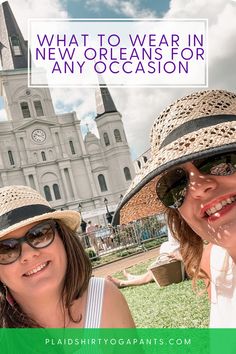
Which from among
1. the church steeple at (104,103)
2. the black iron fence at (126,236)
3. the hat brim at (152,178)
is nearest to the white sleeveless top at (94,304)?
the hat brim at (152,178)

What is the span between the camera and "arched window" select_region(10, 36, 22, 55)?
3506 cm

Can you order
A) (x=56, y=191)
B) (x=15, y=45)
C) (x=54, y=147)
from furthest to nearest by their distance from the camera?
(x=15, y=45)
(x=54, y=147)
(x=56, y=191)

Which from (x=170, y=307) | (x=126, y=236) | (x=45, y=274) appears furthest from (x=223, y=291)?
(x=126, y=236)

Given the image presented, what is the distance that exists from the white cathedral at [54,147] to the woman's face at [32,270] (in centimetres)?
2945

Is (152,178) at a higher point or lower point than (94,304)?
higher

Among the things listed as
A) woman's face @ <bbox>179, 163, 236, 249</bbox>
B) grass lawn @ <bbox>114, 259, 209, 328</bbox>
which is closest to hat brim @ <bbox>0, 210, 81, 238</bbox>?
woman's face @ <bbox>179, 163, 236, 249</bbox>

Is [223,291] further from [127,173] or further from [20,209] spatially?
[127,173]

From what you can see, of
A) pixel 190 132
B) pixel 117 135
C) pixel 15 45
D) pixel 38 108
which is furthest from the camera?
pixel 15 45

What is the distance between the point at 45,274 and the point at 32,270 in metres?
0.05

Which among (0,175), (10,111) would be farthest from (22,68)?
(0,175)

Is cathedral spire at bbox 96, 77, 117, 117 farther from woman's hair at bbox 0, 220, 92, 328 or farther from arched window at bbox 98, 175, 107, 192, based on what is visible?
woman's hair at bbox 0, 220, 92, 328

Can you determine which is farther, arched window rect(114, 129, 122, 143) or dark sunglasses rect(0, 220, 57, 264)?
arched window rect(114, 129, 122, 143)

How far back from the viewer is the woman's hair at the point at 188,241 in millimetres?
1353

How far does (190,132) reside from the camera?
96 cm
